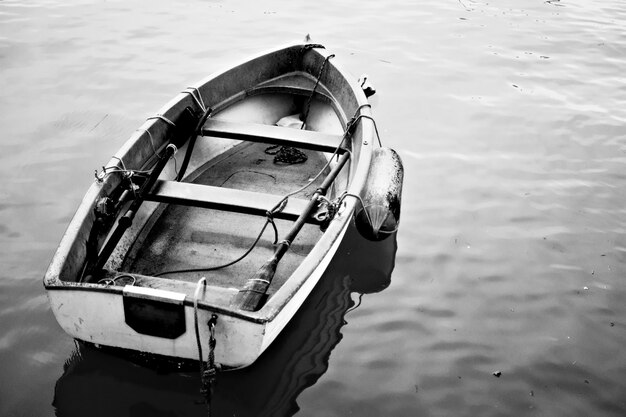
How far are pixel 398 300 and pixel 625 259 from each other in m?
2.36

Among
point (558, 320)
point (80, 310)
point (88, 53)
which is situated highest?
point (88, 53)

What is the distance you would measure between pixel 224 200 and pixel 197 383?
150cm

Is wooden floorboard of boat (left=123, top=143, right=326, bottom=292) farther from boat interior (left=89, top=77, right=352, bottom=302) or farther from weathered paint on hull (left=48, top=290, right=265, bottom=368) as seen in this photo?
weathered paint on hull (left=48, top=290, right=265, bottom=368)

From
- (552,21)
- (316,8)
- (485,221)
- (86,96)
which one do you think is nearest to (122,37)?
(86,96)

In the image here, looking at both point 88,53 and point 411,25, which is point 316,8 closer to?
point 411,25

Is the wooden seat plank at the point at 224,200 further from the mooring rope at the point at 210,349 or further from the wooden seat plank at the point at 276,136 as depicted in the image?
the mooring rope at the point at 210,349

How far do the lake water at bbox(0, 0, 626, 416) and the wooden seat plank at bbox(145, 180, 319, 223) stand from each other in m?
0.85

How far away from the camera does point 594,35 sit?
10516 millimetres

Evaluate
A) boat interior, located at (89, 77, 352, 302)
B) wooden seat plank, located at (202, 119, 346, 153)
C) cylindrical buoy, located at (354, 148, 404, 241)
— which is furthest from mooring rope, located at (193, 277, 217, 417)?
wooden seat plank, located at (202, 119, 346, 153)

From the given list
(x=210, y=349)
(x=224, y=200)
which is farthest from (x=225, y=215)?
(x=210, y=349)

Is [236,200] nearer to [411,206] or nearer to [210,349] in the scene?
[210,349]

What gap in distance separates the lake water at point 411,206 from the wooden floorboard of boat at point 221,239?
57 centimetres

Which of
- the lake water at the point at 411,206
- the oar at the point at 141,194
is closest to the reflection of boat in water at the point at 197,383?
the lake water at the point at 411,206

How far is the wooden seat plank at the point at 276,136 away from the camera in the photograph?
5586mm
